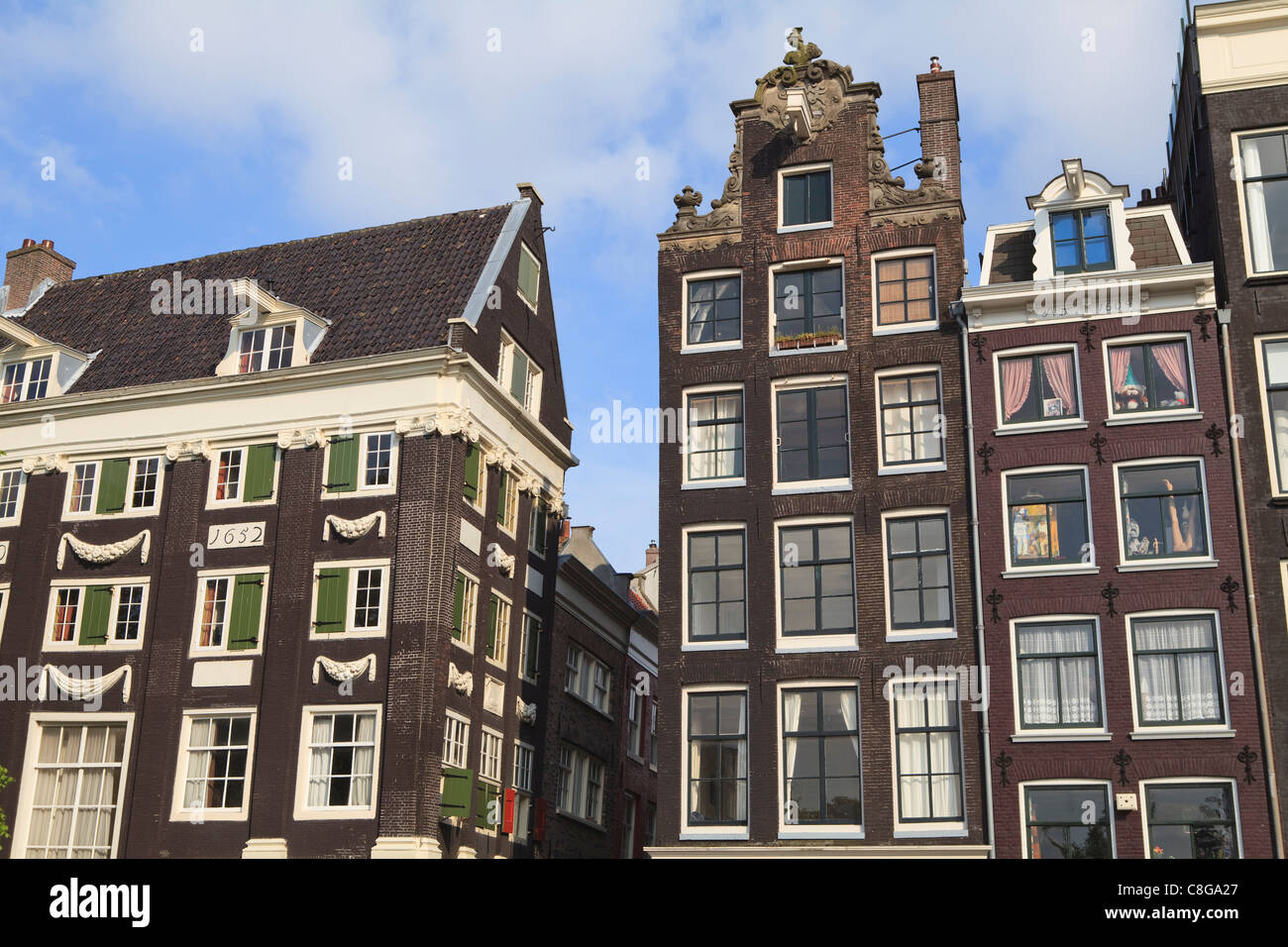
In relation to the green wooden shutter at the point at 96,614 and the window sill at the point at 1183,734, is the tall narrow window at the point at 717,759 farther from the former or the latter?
the green wooden shutter at the point at 96,614

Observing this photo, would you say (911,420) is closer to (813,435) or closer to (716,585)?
(813,435)

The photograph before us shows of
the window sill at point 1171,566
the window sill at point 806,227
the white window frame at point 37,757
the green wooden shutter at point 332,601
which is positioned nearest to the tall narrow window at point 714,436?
the window sill at point 806,227

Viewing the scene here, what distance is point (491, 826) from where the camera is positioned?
35.9 metres

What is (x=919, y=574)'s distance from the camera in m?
30.2

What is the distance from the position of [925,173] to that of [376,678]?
61.2ft

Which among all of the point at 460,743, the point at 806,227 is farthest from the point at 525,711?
the point at 806,227

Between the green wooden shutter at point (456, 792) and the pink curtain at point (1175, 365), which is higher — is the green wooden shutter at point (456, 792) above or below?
A: below

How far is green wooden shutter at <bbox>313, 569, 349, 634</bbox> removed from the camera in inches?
1357

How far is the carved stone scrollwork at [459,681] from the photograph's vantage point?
3412cm

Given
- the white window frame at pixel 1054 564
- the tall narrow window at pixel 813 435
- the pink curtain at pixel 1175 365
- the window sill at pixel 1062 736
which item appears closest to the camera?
the window sill at pixel 1062 736

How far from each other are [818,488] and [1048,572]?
18.2 feet

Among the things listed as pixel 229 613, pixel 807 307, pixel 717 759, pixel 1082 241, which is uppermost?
pixel 1082 241

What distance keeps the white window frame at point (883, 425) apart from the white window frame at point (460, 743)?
12527 mm

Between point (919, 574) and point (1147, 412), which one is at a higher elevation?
point (1147, 412)
